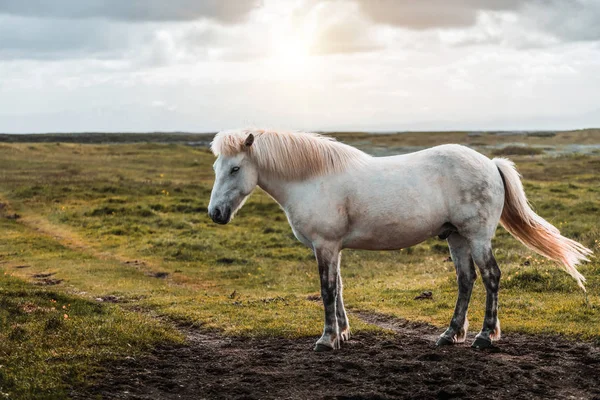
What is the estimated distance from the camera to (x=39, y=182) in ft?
127

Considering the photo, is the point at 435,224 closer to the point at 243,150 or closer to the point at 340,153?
the point at 340,153

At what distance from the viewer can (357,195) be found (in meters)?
9.40

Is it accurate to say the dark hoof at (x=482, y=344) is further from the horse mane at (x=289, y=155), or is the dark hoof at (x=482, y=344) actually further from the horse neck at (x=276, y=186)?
the horse neck at (x=276, y=186)

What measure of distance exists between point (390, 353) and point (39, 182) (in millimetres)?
34750

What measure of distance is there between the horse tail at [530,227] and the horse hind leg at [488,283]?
973 mm

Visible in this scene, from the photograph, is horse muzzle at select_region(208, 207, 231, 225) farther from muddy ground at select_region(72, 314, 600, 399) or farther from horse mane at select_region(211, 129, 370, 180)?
muddy ground at select_region(72, 314, 600, 399)

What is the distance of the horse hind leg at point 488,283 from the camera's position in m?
9.45

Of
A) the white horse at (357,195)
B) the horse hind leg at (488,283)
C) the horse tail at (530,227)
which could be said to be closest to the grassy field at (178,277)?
the horse tail at (530,227)

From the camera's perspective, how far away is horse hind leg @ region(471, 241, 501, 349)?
945 centimetres

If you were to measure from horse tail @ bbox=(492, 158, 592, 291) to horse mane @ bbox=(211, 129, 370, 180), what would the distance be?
97.1 inches

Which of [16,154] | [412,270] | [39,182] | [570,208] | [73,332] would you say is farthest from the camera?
[16,154]

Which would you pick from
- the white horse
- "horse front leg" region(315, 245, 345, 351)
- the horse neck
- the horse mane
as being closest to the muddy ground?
"horse front leg" region(315, 245, 345, 351)

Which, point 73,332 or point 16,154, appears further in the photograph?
point 16,154

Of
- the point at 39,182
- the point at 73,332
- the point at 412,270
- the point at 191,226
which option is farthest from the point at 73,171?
the point at 73,332
